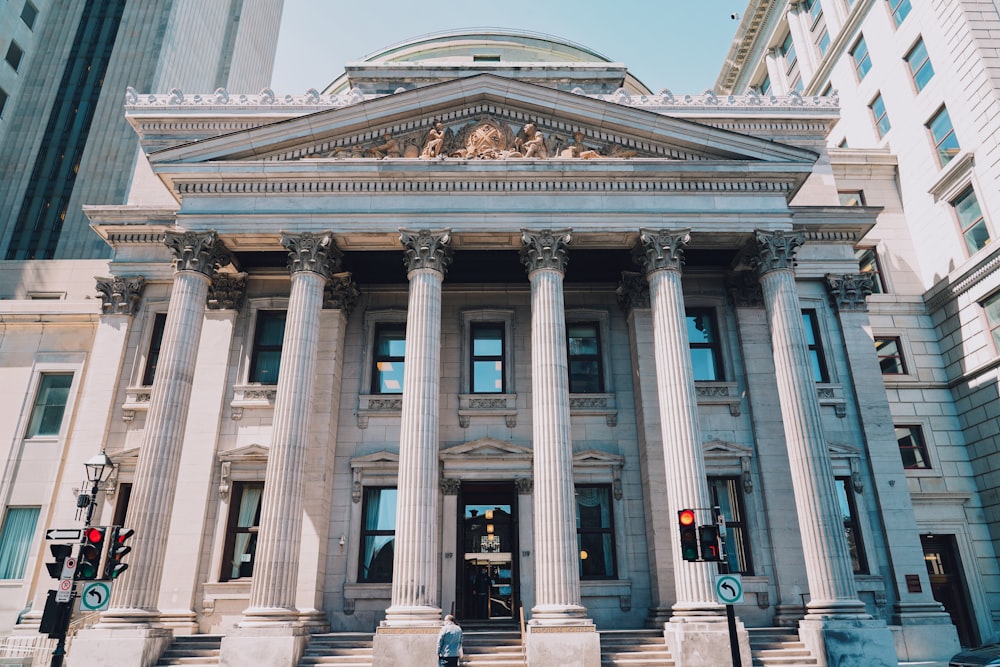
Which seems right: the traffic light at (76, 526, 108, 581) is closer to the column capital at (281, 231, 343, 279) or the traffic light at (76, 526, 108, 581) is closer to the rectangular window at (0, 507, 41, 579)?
the column capital at (281, 231, 343, 279)

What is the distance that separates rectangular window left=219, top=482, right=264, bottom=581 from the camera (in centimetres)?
2073

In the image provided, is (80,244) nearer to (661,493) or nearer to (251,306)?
(251,306)

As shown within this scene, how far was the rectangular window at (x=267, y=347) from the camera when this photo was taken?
2311 centimetres

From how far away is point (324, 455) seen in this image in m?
21.3

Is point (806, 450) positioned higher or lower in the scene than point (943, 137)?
lower


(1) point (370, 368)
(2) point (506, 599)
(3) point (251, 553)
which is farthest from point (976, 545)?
(3) point (251, 553)

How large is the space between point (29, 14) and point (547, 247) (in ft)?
181

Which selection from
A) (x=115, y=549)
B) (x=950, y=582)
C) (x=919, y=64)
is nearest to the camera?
(x=115, y=549)

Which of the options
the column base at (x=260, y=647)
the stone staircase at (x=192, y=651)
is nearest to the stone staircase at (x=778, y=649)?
the column base at (x=260, y=647)

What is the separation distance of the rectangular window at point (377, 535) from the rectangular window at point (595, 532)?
5880 millimetres

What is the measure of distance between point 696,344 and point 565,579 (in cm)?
1017

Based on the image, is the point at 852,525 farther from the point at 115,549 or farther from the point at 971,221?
the point at 115,549

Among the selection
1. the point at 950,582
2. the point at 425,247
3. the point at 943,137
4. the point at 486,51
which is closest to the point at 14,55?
the point at 486,51

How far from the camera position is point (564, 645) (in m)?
16.0
